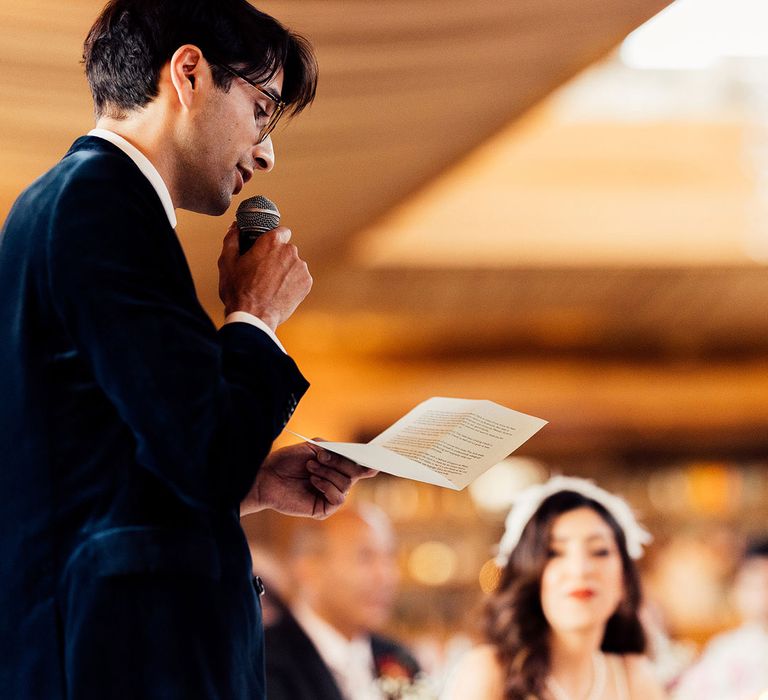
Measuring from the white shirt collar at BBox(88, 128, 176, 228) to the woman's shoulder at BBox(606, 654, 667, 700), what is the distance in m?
1.82

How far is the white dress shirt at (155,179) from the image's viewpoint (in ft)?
3.59

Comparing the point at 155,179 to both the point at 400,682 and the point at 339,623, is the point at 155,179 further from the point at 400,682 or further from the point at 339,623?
the point at 339,623

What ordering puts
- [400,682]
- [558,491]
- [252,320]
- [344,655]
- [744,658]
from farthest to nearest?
[744,658], [344,655], [400,682], [558,491], [252,320]

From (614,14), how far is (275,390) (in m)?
1.84

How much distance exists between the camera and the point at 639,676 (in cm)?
256

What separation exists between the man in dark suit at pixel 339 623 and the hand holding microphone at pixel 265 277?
2.14m

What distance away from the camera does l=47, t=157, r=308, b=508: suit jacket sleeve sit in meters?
0.97

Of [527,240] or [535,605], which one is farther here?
[527,240]

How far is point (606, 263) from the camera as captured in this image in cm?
614

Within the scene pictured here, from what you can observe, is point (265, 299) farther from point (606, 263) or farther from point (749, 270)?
point (749, 270)

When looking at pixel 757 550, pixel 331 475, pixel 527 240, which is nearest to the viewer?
pixel 331 475

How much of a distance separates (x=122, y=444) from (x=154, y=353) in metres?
0.11

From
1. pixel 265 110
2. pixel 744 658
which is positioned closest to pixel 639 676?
pixel 744 658

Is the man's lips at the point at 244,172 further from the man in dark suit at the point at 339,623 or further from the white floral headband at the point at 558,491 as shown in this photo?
the man in dark suit at the point at 339,623
